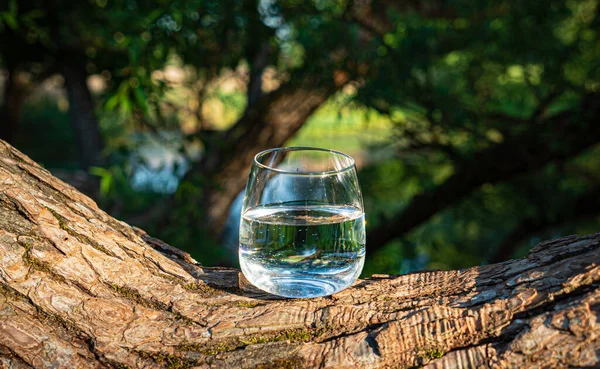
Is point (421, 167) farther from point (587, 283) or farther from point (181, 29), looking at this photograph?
point (587, 283)

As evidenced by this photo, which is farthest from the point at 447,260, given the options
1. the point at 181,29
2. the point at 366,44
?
the point at 181,29

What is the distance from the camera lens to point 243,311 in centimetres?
131

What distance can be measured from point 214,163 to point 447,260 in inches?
144

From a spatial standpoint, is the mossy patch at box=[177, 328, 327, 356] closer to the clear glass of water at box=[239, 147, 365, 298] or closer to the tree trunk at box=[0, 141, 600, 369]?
the tree trunk at box=[0, 141, 600, 369]

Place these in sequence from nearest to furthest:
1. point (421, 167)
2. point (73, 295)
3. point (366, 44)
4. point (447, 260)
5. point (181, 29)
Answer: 1. point (73, 295)
2. point (181, 29)
3. point (366, 44)
4. point (421, 167)
5. point (447, 260)

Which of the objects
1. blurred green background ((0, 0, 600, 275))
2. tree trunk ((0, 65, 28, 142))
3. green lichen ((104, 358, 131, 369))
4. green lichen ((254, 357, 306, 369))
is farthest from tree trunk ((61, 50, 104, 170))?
green lichen ((254, 357, 306, 369))

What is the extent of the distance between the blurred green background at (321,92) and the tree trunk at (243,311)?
126cm

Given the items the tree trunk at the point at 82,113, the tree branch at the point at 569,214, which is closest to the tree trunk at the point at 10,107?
the tree trunk at the point at 82,113

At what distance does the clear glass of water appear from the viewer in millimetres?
1338

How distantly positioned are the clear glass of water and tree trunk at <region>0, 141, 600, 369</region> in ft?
0.16

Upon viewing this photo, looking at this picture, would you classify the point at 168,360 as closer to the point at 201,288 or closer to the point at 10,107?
the point at 201,288

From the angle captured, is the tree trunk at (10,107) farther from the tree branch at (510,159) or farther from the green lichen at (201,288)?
the green lichen at (201,288)

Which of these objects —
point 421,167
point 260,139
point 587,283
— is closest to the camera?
point 587,283

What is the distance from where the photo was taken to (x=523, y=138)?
3.81 m
